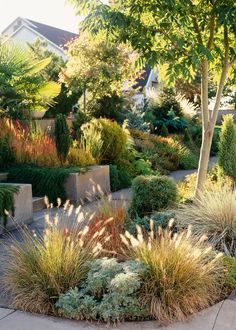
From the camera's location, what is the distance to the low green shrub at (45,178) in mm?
8484

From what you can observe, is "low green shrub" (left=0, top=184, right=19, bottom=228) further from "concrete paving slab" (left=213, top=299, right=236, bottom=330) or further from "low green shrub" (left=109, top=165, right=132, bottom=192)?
"low green shrub" (left=109, top=165, right=132, bottom=192)

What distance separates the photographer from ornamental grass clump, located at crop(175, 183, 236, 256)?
506 centimetres

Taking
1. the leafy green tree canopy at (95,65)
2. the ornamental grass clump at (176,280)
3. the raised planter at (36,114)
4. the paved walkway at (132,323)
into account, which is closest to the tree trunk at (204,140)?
the ornamental grass clump at (176,280)

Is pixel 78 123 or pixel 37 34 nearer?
pixel 78 123

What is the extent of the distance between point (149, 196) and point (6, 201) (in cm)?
201

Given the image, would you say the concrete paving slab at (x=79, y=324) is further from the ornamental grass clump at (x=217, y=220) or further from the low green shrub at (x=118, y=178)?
A: the low green shrub at (x=118, y=178)

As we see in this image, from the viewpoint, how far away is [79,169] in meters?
8.82

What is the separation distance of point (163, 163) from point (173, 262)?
367 inches

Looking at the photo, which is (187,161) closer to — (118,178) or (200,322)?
(118,178)

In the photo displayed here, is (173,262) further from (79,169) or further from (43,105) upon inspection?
(43,105)

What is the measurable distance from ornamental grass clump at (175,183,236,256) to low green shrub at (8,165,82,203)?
11.3 feet

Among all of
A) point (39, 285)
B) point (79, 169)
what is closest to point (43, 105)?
point (79, 169)

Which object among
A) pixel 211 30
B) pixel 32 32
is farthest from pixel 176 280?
pixel 32 32

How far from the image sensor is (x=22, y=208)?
275 inches
